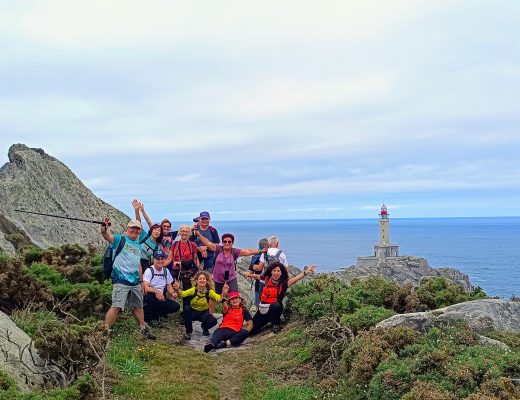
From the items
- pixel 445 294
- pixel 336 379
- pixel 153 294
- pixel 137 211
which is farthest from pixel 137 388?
pixel 445 294

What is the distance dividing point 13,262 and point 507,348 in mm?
9404

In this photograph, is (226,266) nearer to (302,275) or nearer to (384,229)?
(302,275)

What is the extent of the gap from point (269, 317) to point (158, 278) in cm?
287

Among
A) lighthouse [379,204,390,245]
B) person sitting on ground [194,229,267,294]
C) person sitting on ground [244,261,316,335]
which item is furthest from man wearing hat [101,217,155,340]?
lighthouse [379,204,390,245]

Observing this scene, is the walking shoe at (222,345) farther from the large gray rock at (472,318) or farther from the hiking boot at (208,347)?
the large gray rock at (472,318)

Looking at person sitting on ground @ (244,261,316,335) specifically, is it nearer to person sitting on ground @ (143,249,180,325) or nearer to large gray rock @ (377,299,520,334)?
person sitting on ground @ (143,249,180,325)

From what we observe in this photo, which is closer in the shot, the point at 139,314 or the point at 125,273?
the point at 125,273

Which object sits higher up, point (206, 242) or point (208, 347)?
point (206, 242)

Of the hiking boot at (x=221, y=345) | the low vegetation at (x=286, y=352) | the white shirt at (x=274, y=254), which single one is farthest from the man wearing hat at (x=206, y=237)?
the hiking boot at (x=221, y=345)

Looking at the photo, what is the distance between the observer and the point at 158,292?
40.7 ft

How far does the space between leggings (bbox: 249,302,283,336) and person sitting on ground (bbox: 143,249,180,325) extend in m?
2.04

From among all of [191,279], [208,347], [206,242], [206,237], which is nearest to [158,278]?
[191,279]

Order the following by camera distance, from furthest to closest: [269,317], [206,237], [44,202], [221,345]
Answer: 1. [44,202]
2. [206,237]
3. [269,317]
4. [221,345]

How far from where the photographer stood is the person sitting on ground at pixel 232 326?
1184 centimetres
